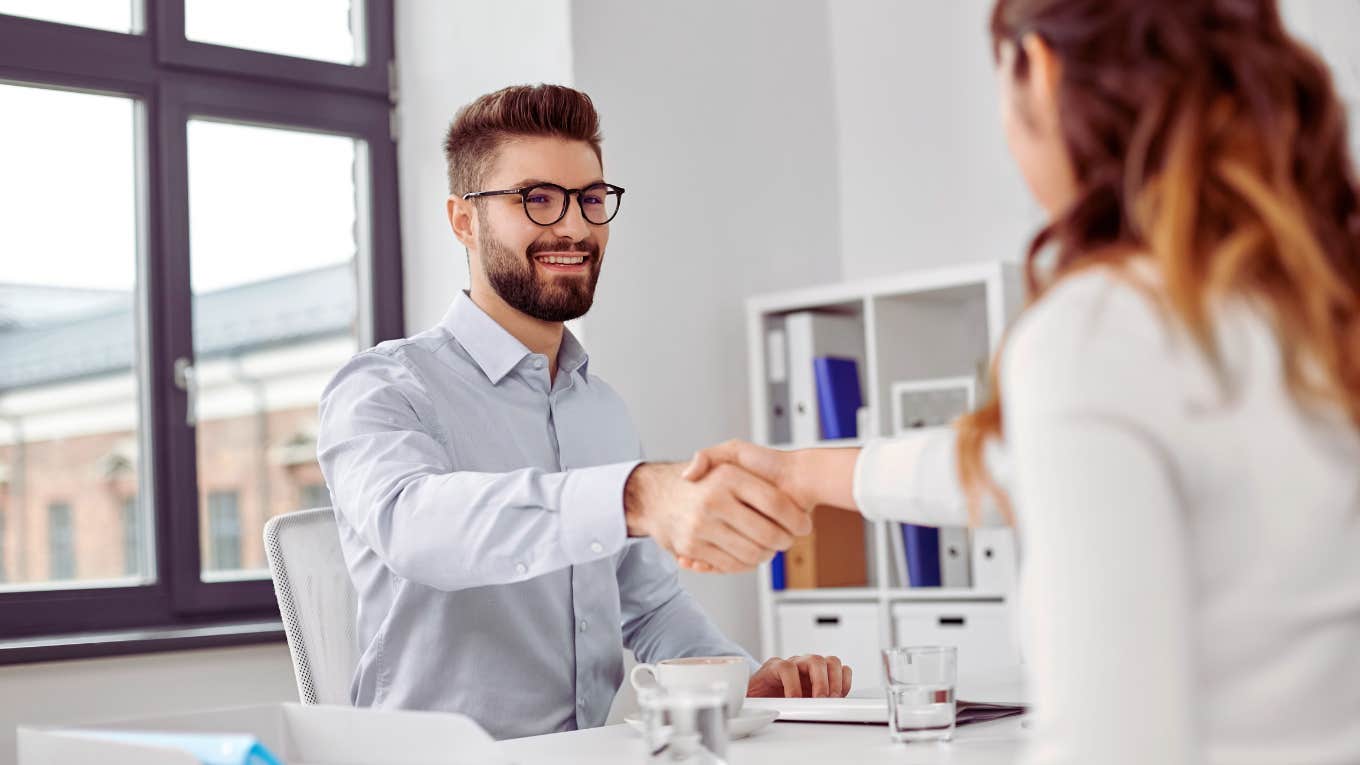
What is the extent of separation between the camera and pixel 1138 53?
2.60ft

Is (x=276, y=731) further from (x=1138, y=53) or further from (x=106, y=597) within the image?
(x=106, y=597)

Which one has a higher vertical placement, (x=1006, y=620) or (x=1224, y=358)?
(x=1224, y=358)

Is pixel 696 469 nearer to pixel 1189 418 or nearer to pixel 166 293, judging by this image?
pixel 1189 418

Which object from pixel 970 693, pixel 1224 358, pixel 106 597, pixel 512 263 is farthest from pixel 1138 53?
pixel 106 597

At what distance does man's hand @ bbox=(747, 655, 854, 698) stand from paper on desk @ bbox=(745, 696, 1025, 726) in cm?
15

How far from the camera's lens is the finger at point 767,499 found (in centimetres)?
153

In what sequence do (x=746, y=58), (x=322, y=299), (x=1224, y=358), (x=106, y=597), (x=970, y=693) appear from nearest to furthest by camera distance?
1. (x=1224, y=358)
2. (x=970, y=693)
3. (x=106, y=597)
4. (x=322, y=299)
5. (x=746, y=58)

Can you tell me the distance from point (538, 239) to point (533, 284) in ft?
0.28

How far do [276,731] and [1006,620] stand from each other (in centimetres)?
222

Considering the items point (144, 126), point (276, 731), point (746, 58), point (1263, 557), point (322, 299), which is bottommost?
point (276, 731)

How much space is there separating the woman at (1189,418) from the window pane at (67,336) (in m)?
2.82

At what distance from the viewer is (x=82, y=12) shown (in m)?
3.23

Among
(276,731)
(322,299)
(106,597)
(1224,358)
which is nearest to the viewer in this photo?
(1224,358)

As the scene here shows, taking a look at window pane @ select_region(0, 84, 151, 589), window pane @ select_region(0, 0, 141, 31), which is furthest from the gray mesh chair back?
window pane @ select_region(0, 0, 141, 31)
